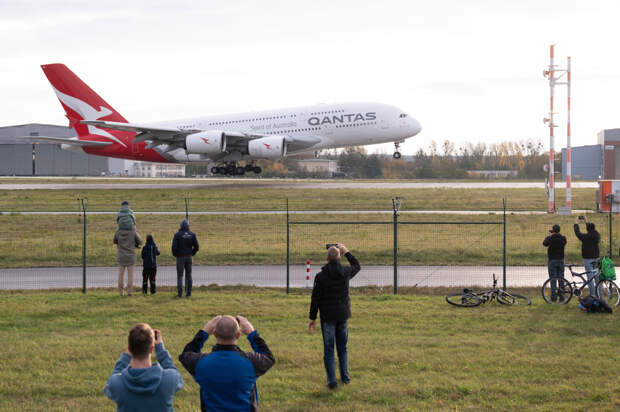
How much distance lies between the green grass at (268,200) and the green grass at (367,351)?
68.5ft

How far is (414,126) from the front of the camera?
160ft

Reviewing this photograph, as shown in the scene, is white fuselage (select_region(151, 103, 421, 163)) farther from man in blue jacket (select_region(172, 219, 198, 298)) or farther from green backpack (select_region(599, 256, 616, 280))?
green backpack (select_region(599, 256, 616, 280))

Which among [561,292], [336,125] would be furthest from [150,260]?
[336,125]

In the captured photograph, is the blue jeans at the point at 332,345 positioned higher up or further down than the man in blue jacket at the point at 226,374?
further down

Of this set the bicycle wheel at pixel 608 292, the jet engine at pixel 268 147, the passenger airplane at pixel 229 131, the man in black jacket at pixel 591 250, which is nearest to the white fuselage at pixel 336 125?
the passenger airplane at pixel 229 131

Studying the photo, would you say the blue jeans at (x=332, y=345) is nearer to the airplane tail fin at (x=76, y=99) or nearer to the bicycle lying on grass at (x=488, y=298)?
the bicycle lying on grass at (x=488, y=298)

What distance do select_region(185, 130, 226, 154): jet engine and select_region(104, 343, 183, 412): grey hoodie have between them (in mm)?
43306

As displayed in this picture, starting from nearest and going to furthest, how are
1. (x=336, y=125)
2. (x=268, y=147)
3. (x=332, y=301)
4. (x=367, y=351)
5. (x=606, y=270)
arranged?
(x=332, y=301)
(x=367, y=351)
(x=606, y=270)
(x=268, y=147)
(x=336, y=125)

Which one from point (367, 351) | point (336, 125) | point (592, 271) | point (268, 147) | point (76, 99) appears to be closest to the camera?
point (367, 351)

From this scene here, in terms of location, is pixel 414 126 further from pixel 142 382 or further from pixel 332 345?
pixel 142 382

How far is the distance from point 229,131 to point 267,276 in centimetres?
3489

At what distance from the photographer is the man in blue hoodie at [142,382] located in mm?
4672

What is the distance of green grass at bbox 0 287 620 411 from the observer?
7.99 meters

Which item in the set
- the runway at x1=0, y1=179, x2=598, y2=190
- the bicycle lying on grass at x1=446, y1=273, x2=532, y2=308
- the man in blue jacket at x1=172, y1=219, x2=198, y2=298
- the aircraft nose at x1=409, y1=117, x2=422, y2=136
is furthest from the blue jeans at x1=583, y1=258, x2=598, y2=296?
the runway at x1=0, y1=179, x2=598, y2=190
